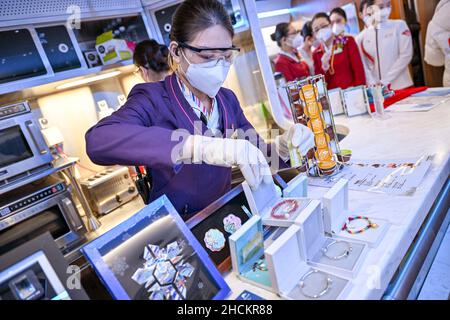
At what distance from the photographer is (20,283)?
55cm

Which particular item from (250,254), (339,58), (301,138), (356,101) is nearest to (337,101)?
(356,101)

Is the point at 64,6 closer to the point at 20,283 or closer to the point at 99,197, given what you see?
the point at 99,197

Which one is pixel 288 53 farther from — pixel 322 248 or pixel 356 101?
pixel 322 248

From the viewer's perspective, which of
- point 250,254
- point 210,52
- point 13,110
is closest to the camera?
point 250,254

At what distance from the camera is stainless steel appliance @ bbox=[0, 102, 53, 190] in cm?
214

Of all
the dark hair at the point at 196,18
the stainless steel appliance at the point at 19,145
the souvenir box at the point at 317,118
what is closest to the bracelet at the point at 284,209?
the souvenir box at the point at 317,118

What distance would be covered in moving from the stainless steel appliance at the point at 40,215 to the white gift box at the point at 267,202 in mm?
1909

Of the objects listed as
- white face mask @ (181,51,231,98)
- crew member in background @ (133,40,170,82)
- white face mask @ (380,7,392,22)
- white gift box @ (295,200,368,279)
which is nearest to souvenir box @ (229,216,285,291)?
white gift box @ (295,200,368,279)

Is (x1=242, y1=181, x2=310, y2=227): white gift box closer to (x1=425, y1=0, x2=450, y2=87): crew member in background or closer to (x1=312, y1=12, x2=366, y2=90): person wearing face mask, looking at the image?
(x1=312, y1=12, x2=366, y2=90): person wearing face mask

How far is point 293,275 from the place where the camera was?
2.33 ft

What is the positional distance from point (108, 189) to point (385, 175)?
2.36 m

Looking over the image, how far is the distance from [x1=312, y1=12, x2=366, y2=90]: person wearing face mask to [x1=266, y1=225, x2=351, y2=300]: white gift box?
3012mm

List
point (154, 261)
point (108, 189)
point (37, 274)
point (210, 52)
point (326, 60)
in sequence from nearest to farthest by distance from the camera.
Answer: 1. point (37, 274)
2. point (154, 261)
3. point (210, 52)
4. point (108, 189)
5. point (326, 60)
